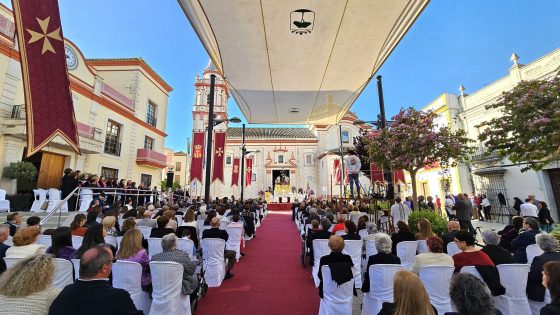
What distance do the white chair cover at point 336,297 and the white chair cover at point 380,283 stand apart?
0.29m

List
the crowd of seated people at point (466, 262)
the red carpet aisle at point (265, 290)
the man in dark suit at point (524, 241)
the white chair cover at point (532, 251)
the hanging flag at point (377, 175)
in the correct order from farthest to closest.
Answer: the hanging flag at point (377, 175), the red carpet aisle at point (265, 290), the man in dark suit at point (524, 241), the white chair cover at point (532, 251), the crowd of seated people at point (466, 262)

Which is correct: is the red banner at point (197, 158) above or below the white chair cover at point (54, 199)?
above

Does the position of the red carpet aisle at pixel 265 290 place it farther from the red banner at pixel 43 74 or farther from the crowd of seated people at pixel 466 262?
the red banner at pixel 43 74

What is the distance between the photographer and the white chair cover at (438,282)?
2.93m

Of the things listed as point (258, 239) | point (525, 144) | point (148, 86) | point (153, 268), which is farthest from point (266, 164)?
point (153, 268)

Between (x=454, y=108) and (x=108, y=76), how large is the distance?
86.6ft

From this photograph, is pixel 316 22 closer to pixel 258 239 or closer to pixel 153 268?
pixel 153 268

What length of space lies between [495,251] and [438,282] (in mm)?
1112

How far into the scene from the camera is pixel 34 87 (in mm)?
2438

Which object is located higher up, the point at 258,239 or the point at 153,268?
the point at 153,268

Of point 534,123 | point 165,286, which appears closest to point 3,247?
point 165,286

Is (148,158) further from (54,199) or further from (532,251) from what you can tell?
(532,251)

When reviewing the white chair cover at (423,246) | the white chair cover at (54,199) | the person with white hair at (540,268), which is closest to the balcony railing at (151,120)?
the white chair cover at (54,199)

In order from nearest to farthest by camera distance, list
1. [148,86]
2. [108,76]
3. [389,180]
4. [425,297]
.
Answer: [425,297]
[389,180]
[108,76]
[148,86]
